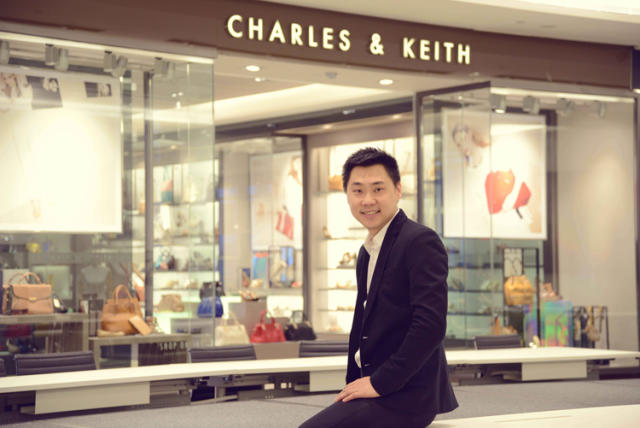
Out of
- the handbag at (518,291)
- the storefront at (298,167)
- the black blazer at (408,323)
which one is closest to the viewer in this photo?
the black blazer at (408,323)

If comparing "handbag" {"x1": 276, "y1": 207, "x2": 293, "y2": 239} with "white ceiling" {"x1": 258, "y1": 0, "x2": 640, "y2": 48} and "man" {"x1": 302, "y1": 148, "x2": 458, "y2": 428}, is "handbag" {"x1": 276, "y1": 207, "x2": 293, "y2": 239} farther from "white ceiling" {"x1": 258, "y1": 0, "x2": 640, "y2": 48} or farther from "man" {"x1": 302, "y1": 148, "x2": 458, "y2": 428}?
"man" {"x1": 302, "y1": 148, "x2": 458, "y2": 428}

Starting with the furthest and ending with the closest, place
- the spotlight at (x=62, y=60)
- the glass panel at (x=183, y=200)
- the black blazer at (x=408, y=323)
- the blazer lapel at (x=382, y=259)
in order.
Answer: the glass panel at (x=183, y=200) < the spotlight at (x=62, y=60) < the blazer lapel at (x=382, y=259) < the black blazer at (x=408, y=323)

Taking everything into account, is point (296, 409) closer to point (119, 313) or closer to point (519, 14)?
point (119, 313)

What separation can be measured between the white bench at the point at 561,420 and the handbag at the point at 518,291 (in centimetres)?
675

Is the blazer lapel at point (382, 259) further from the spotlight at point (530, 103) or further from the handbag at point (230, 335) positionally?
the spotlight at point (530, 103)

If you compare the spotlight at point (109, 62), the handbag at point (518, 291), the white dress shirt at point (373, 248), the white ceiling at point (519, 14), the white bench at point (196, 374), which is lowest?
the white bench at point (196, 374)

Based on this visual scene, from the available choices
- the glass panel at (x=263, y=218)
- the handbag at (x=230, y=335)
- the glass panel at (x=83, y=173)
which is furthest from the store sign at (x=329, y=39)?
the glass panel at (x=263, y=218)

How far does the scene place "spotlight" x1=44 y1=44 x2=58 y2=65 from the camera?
7.59 m

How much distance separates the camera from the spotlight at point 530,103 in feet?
33.9

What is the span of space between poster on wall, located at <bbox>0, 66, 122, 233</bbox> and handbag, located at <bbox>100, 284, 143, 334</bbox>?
0.60 meters

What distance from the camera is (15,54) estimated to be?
7.48m

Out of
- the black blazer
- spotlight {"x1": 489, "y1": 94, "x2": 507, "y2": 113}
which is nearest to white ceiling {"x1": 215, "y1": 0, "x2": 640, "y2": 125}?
spotlight {"x1": 489, "y1": 94, "x2": 507, "y2": 113}

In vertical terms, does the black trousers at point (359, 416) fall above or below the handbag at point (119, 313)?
above

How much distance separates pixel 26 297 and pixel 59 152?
1.25 meters
